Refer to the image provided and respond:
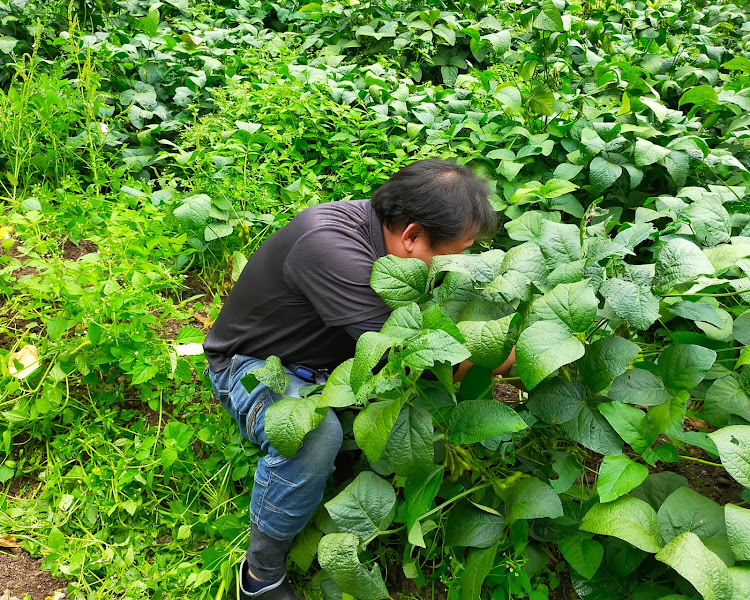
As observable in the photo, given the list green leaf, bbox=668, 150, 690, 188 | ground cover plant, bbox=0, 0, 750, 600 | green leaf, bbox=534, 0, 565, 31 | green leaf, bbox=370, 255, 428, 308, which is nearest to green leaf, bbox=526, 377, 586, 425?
ground cover plant, bbox=0, 0, 750, 600

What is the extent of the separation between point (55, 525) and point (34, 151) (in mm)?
1977

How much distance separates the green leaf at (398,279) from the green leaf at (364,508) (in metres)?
0.46

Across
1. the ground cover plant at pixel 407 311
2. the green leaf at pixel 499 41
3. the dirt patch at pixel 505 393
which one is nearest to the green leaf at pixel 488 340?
the ground cover plant at pixel 407 311

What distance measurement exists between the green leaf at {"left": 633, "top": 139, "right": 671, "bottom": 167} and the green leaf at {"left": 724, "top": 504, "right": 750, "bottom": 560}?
1703 mm

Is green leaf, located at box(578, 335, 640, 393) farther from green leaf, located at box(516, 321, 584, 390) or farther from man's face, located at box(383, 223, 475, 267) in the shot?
man's face, located at box(383, 223, 475, 267)

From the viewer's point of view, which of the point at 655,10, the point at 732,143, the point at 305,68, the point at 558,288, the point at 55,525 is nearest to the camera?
the point at 558,288

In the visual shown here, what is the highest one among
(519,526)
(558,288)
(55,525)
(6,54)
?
(558,288)

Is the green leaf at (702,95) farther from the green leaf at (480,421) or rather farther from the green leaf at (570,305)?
the green leaf at (480,421)

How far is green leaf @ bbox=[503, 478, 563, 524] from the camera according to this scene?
1463 millimetres

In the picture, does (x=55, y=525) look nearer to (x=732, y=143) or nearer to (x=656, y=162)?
(x=656, y=162)

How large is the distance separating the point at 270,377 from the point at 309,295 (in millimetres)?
269

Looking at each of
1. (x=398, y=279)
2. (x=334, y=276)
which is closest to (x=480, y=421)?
(x=398, y=279)

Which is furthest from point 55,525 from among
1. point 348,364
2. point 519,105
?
point 519,105

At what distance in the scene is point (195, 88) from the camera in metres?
3.59
